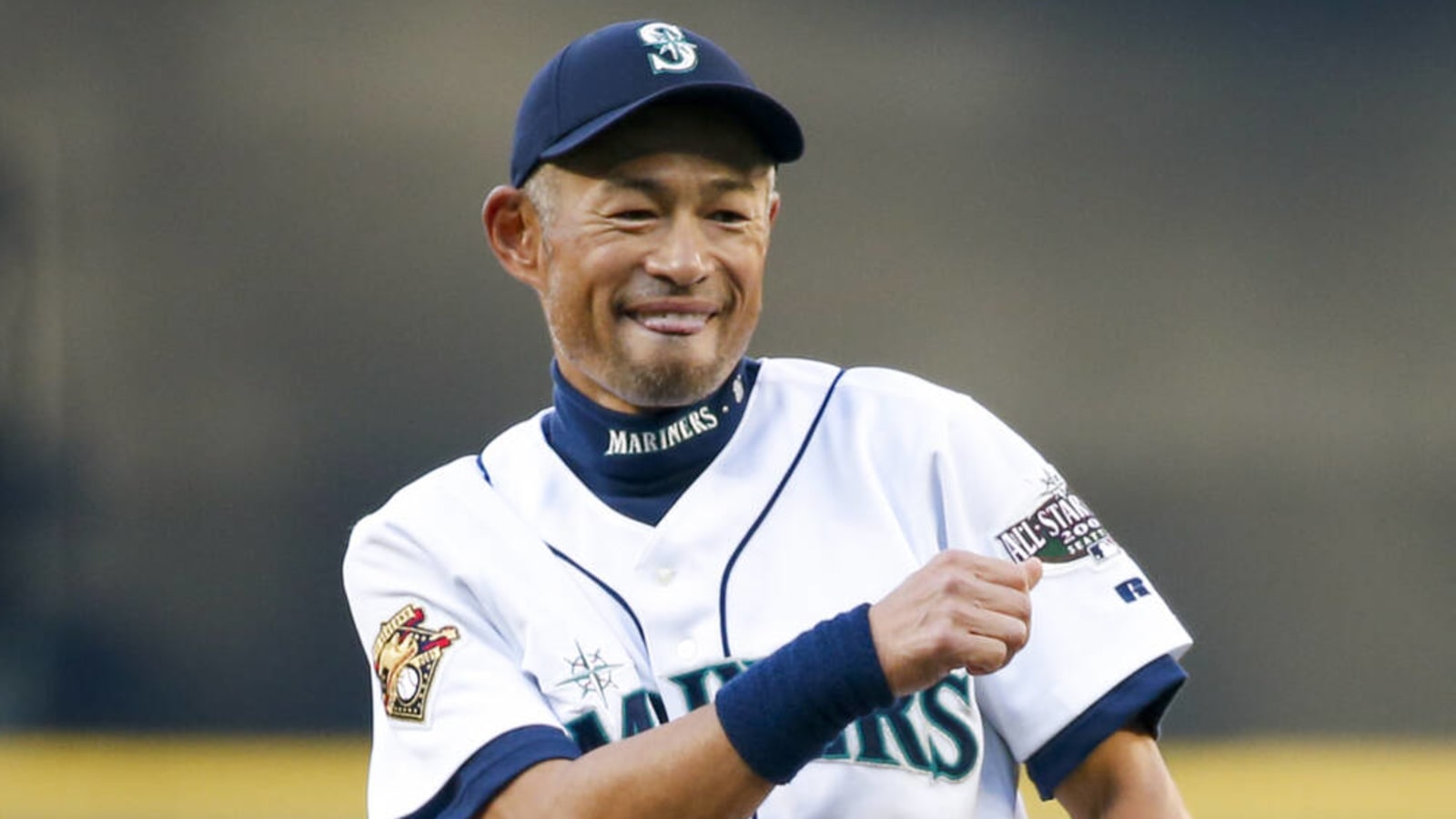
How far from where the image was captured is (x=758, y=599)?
1.60m

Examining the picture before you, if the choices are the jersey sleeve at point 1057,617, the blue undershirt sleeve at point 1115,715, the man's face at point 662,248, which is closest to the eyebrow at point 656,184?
the man's face at point 662,248

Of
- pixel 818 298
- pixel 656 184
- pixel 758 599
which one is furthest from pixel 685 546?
pixel 818 298

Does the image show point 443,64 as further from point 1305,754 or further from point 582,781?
point 582,781

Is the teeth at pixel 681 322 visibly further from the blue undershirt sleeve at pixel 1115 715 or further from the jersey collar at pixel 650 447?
the blue undershirt sleeve at pixel 1115 715

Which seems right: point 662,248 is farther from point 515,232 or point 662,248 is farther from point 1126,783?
point 1126,783

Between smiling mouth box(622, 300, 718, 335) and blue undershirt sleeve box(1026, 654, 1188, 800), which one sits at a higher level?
smiling mouth box(622, 300, 718, 335)

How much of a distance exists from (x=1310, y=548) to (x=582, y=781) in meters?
2.42

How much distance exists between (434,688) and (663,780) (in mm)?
261

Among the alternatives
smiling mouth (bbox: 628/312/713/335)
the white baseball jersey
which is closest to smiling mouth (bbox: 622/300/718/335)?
smiling mouth (bbox: 628/312/713/335)

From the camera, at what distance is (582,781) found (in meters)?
1.45

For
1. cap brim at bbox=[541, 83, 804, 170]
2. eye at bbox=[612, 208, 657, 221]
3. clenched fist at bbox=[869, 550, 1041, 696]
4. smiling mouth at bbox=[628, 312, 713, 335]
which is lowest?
clenched fist at bbox=[869, 550, 1041, 696]

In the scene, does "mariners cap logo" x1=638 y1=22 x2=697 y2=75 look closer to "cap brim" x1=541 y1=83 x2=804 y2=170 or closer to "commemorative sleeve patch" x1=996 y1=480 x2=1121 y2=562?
"cap brim" x1=541 y1=83 x2=804 y2=170

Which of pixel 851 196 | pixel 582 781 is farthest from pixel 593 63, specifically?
pixel 851 196

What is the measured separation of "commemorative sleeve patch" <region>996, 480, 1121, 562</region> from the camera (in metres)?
1.55
